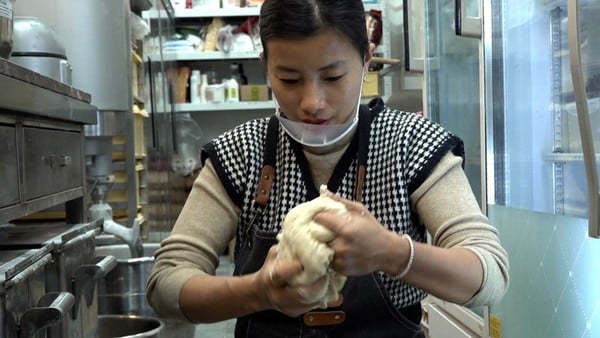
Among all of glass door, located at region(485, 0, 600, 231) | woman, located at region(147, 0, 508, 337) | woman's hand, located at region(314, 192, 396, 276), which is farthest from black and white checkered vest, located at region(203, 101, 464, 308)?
glass door, located at region(485, 0, 600, 231)

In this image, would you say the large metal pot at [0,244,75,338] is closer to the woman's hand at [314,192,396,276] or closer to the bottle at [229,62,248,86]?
the woman's hand at [314,192,396,276]

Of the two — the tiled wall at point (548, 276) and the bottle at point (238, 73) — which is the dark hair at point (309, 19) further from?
the bottle at point (238, 73)

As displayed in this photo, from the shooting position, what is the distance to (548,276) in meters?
1.99

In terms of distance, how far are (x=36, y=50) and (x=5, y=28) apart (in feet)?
1.81

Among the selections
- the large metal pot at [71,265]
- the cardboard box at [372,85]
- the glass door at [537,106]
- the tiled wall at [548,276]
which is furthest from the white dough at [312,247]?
the cardboard box at [372,85]

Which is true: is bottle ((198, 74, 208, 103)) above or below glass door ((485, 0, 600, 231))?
above

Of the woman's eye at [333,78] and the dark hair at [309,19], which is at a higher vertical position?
the dark hair at [309,19]

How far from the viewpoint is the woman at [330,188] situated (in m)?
0.94

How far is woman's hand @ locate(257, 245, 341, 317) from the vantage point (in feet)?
2.60

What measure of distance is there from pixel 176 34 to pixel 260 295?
4309 millimetres

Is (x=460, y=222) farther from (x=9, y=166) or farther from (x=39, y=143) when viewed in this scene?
(x=39, y=143)

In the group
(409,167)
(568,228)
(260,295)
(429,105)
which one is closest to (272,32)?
(409,167)

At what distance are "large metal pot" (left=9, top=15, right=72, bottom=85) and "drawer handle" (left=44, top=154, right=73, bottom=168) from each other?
280mm

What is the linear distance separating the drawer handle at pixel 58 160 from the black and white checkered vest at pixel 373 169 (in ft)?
1.53
